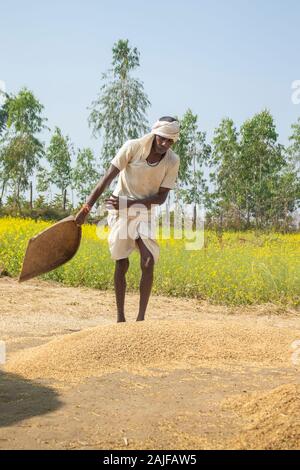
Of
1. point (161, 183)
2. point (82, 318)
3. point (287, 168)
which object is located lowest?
point (82, 318)

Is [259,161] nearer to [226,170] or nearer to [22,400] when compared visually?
[226,170]

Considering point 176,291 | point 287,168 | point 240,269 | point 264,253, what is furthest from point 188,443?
point 287,168

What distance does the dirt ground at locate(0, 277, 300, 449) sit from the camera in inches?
129

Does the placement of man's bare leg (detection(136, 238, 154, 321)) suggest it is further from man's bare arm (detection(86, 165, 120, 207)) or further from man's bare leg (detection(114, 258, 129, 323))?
man's bare arm (detection(86, 165, 120, 207))

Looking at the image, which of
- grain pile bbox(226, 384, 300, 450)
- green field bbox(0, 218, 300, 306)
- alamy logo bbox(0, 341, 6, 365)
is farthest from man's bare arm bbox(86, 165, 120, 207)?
green field bbox(0, 218, 300, 306)

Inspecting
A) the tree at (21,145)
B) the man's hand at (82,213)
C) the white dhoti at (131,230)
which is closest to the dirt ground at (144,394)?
the white dhoti at (131,230)

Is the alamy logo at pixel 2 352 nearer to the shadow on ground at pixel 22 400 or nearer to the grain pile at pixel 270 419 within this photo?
the shadow on ground at pixel 22 400

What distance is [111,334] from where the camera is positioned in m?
5.10

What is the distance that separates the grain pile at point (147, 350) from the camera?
474 centimetres

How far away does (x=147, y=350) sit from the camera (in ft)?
16.1

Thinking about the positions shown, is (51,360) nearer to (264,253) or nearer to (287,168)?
(264,253)

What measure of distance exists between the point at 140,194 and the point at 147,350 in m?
1.49

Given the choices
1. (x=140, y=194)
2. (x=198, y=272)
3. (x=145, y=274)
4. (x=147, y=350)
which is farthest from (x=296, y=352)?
(x=198, y=272)

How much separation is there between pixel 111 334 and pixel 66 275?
206 inches
